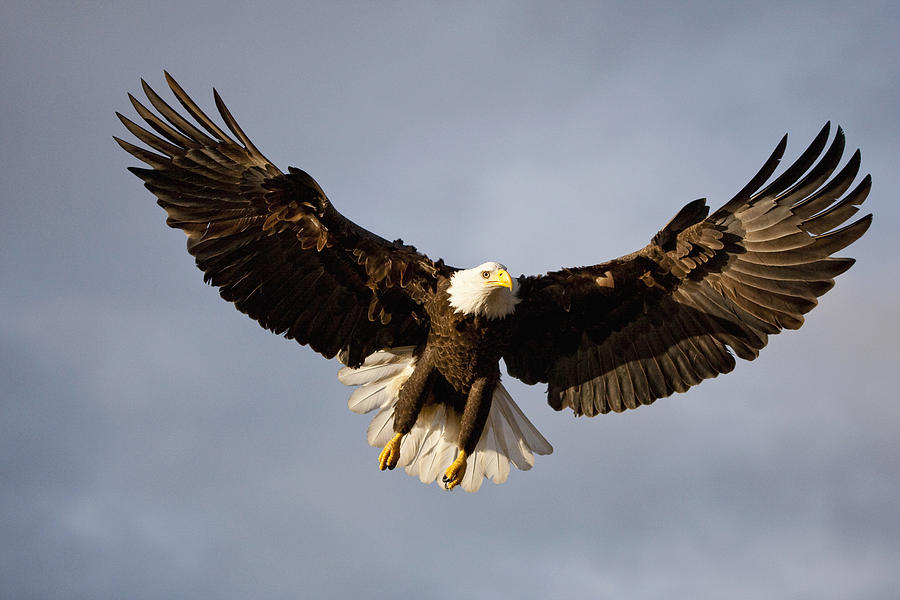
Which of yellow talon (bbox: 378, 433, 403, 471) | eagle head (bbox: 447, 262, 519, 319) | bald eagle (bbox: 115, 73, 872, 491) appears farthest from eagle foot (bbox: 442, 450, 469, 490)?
eagle head (bbox: 447, 262, 519, 319)

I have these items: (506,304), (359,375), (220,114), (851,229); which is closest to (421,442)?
(359,375)

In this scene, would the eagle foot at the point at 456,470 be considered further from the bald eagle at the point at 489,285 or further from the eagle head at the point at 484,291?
the eagle head at the point at 484,291

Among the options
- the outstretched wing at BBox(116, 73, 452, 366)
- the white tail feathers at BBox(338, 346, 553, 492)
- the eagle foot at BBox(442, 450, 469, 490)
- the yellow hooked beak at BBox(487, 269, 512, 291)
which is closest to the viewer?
the yellow hooked beak at BBox(487, 269, 512, 291)

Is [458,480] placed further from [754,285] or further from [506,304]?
[754,285]

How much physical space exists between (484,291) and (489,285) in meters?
0.05

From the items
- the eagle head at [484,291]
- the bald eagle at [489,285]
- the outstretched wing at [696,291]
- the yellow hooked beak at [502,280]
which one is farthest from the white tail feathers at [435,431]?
the yellow hooked beak at [502,280]

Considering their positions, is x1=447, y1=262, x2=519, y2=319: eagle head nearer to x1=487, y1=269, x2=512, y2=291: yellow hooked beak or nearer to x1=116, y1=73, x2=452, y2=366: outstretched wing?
x1=487, y1=269, x2=512, y2=291: yellow hooked beak

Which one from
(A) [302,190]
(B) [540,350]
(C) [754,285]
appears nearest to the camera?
(A) [302,190]

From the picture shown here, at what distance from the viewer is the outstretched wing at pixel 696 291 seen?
6598 millimetres

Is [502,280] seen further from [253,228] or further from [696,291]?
[253,228]

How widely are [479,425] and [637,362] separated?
1.25 meters

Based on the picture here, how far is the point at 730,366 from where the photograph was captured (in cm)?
694

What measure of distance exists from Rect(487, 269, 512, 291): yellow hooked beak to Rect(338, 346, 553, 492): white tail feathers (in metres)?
1.19

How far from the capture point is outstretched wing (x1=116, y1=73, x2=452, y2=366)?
→ 6.51 meters
